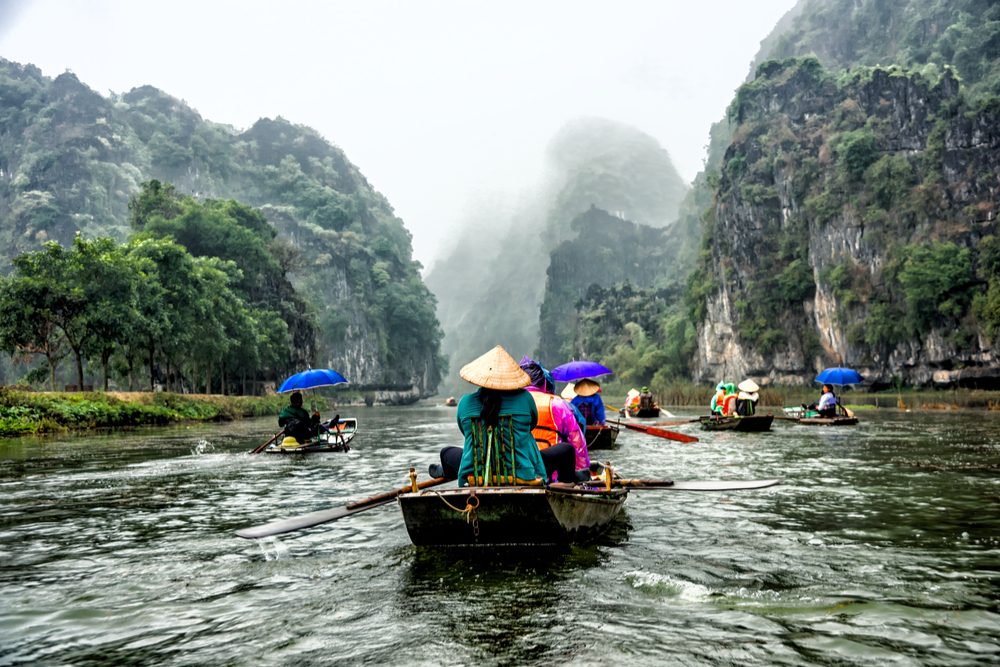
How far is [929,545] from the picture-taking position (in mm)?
6270

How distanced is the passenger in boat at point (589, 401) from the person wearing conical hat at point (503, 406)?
872 cm

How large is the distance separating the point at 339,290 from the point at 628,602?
91.1 meters

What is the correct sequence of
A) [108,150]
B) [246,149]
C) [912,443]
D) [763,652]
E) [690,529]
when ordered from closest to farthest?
[763,652] < [690,529] < [912,443] < [108,150] < [246,149]

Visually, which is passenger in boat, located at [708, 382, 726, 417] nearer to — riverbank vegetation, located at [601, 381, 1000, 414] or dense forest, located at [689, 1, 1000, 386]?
riverbank vegetation, located at [601, 381, 1000, 414]

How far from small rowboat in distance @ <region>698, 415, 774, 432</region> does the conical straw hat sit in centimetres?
1570

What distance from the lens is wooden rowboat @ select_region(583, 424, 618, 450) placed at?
635 inches

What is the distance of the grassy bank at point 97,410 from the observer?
22.4m

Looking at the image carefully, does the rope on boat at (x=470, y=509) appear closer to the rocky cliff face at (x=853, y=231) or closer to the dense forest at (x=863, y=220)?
the dense forest at (x=863, y=220)

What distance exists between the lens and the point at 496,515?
5.82 m

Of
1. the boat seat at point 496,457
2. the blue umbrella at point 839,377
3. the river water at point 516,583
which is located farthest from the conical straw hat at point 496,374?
the blue umbrella at point 839,377

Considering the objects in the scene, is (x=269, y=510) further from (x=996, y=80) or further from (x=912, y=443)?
(x=996, y=80)

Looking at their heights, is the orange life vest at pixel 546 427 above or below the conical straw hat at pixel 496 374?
below

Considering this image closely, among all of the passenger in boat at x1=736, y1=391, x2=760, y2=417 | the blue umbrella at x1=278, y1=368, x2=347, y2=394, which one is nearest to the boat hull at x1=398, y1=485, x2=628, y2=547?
the blue umbrella at x1=278, y1=368, x2=347, y2=394

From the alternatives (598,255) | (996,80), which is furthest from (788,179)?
(598,255)
